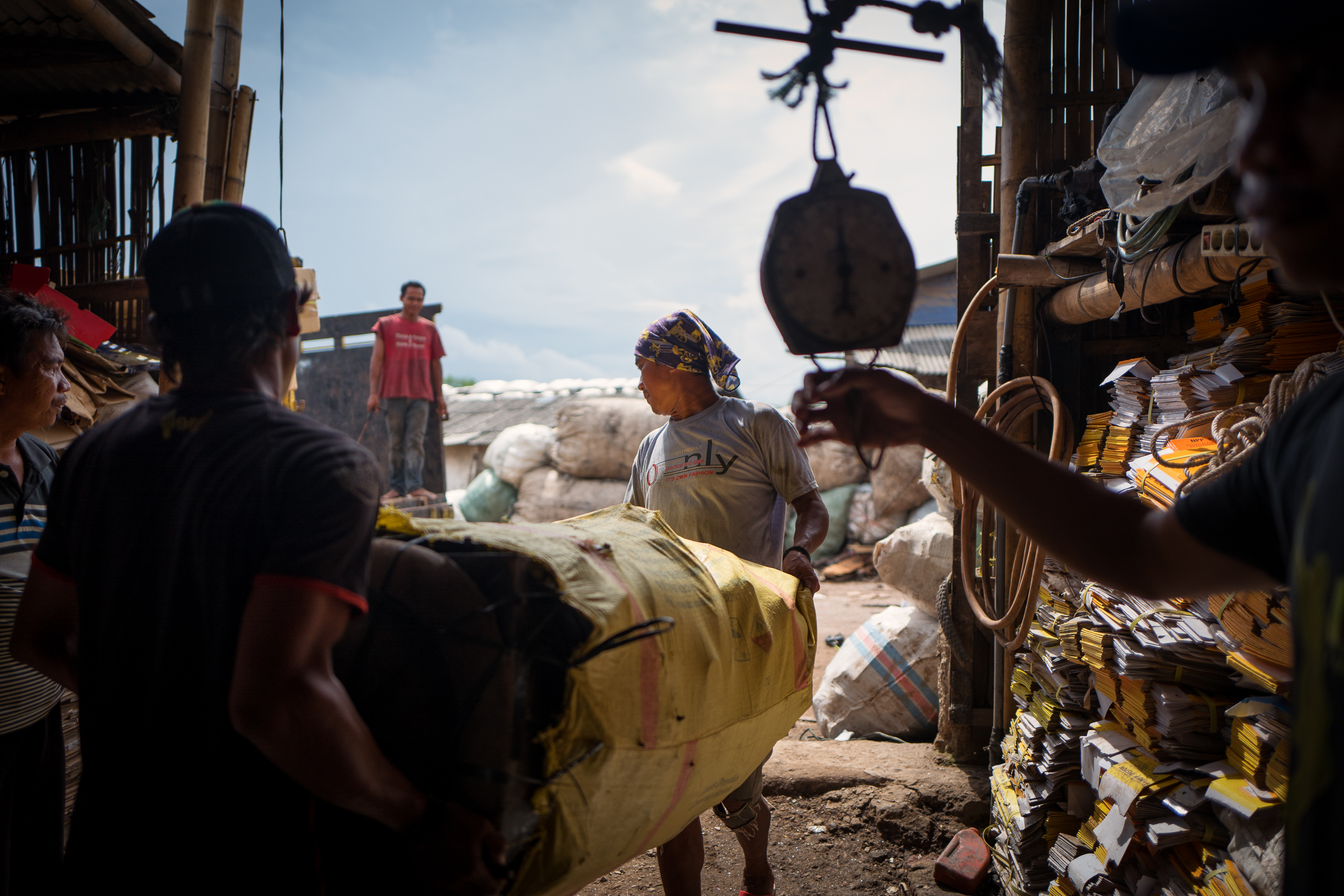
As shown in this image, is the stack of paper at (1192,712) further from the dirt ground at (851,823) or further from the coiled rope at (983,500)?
the dirt ground at (851,823)

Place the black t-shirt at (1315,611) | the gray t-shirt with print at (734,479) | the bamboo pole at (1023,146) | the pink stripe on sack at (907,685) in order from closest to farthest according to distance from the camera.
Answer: the black t-shirt at (1315,611) < the gray t-shirt with print at (734,479) < the bamboo pole at (1023,146) < the pink stripe on sack at (907,685)

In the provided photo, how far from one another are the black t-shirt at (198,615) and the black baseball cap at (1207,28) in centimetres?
117

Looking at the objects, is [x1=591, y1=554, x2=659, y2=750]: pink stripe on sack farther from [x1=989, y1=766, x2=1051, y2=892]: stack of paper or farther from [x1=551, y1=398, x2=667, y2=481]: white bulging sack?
[x1=551, y1=398, x2=667, y2=481]: white bulging sack

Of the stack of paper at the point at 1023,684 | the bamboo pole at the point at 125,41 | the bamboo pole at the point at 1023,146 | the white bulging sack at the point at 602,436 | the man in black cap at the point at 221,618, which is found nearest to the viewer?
the man in black cap at the point at 221,618

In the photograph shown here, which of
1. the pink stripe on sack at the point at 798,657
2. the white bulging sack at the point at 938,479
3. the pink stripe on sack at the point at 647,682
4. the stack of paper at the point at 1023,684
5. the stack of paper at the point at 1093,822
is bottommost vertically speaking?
the stack of paper at the point at 1093,822

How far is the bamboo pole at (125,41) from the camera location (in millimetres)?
3381

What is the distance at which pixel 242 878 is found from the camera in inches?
43.0

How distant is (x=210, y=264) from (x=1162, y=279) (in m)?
2.35

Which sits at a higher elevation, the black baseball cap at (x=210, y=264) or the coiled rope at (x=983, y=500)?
the black baseball cap at (x=210, y=264)

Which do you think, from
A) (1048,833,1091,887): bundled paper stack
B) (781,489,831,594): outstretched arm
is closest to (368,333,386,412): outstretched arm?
(781,489,831,594): outstretched arm

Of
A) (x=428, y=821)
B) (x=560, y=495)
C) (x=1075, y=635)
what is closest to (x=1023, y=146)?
(x=1075, y=635)

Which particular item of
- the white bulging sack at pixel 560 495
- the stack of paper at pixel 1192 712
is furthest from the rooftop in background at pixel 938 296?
the stack of paper at pixel 1192 712

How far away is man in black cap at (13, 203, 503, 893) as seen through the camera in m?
1.05

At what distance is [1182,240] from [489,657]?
7.04ft
